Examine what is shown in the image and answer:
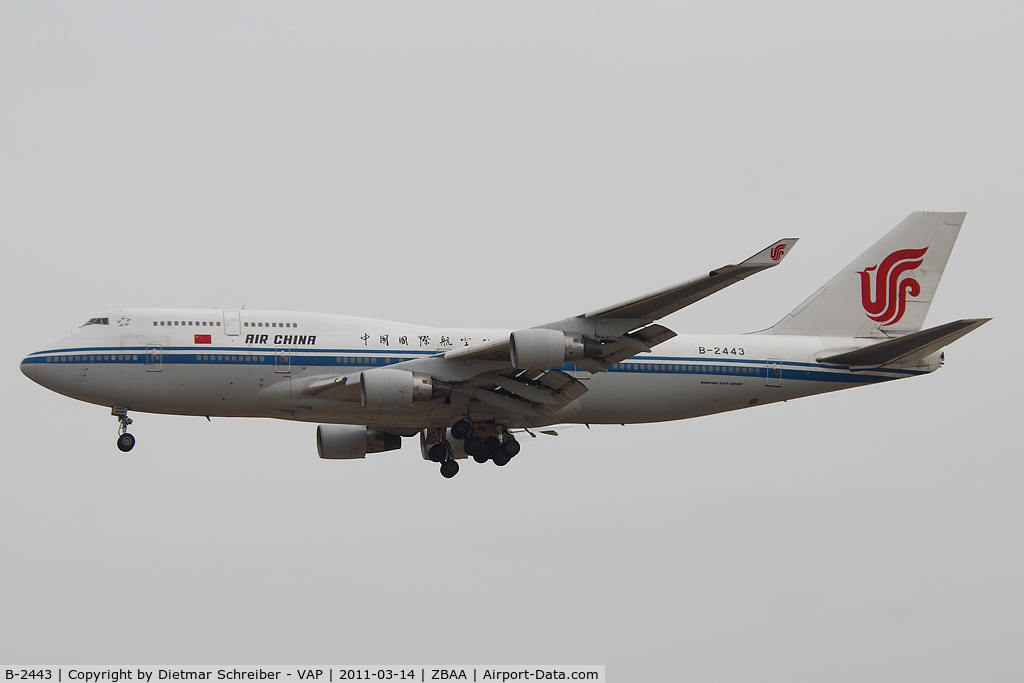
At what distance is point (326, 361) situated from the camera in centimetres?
3400

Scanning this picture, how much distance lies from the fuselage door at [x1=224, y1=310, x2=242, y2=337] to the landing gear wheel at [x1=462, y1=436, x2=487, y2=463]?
7207mm

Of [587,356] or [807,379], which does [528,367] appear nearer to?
[587,356]

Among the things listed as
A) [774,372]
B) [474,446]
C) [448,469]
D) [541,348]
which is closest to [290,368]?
[474,446]

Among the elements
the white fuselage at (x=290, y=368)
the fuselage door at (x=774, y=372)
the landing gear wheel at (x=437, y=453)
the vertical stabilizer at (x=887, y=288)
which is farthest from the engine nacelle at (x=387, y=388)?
the vertical stabilizer at (x=887, y=288)

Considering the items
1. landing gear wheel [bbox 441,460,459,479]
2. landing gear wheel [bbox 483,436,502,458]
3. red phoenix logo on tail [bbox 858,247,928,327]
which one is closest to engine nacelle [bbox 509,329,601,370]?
landing gear wheel [bbox 483,436,502,458]

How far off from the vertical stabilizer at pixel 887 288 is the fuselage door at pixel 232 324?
16.4 metres

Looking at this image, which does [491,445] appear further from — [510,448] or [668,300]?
[668,300]

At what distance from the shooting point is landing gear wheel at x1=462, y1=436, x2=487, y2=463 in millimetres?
35500

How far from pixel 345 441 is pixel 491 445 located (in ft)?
19.5

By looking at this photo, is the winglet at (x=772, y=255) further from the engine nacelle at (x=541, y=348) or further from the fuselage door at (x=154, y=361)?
the fuselage door at (x=154, y=361)

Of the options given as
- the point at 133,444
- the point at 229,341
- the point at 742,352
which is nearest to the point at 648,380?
the point at 742,352

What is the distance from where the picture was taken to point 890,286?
39969mm

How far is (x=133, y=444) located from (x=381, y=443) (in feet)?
27.6

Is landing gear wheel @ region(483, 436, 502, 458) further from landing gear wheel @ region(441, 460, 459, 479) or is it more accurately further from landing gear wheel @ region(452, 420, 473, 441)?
landing gear wheel @ region(441, 460, 459, 479)
